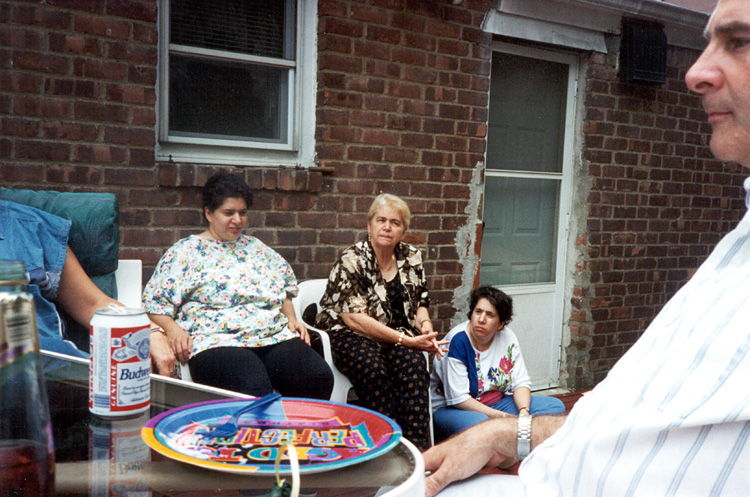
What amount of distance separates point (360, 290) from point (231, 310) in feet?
2.12

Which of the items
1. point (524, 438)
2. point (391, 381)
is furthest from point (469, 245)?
point (524, 438)

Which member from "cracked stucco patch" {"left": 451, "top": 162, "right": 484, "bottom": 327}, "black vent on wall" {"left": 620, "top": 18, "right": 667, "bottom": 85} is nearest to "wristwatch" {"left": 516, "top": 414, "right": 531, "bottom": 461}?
"cracked stucco patch" {"left": 451, "top": 162, "right": 484, "bottom": 327}

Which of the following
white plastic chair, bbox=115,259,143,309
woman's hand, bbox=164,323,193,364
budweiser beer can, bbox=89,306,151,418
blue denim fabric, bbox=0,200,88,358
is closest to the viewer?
budweiser beer can, bbox=89,306,151,418

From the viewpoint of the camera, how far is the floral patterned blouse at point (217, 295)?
2838 mm

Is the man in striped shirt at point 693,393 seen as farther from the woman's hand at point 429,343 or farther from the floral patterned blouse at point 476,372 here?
the floral patterned blouse at point 476,372

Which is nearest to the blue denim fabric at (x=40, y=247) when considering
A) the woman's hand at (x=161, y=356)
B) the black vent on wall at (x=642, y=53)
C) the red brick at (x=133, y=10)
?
the woman's hand at (x=161, y=356)

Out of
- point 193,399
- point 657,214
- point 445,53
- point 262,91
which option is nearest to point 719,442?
point 193,399

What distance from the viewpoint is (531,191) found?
4625 mm

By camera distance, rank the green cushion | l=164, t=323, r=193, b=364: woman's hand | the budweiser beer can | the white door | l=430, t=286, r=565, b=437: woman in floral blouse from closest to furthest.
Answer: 1. the budweiser beer can
2. the green cushion
3. l=164, t=323, r=193, b=364: woman's hand
4. l=430, t=286, r=565, b=437: woman in floral blouse
5. the white door

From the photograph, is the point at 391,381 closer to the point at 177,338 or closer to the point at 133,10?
the point at 177,338

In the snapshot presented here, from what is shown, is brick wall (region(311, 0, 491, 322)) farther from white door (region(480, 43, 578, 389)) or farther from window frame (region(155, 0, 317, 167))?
white door (region(480, 43, 578, 389))

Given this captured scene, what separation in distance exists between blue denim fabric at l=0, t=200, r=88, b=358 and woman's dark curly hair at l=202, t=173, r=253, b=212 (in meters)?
0.75

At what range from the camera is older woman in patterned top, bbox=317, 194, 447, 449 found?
10.0 ft

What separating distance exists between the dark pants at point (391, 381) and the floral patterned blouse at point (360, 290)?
0.14 metres
